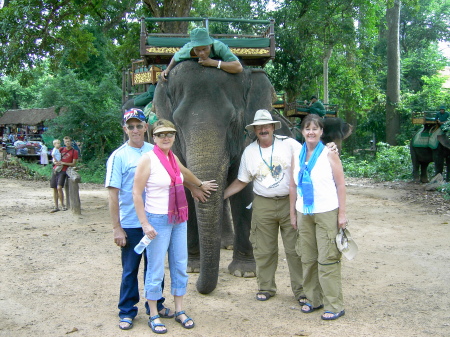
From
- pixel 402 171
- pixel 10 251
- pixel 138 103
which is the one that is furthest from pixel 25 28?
pixel 402 171

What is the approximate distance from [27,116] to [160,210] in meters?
41.9

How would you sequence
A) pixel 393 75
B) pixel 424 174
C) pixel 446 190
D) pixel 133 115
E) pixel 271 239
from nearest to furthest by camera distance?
pixel 133 115, pixel 271 239, pixel 446 190, pixel 424 174, pixel 393 75

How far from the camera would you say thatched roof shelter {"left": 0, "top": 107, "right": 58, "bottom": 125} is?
39787 millimetres

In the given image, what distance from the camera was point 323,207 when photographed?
178 inches

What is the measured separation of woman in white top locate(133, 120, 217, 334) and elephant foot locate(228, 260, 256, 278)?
5.57ft

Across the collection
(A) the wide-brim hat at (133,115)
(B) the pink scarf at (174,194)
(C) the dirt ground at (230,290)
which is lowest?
(C) the dirt ground at (230,290)

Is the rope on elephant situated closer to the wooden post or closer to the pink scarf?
the wooden post

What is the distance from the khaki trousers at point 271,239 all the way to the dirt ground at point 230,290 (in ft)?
0.75

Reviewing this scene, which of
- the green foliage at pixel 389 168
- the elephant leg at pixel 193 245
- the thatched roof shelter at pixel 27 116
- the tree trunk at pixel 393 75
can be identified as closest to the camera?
the elephant leg at pixel 193 245

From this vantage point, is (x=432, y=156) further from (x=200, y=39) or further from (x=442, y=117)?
(x=200, y=39)

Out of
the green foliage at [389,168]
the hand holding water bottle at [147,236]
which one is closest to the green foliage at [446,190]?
the green foliage at [389,168]

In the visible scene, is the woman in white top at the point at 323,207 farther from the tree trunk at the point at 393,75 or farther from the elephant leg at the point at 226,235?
the tree trunk at the point at 393,75

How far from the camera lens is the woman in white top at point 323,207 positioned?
4516 millimetres

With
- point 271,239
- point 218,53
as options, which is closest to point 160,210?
point 271,239
